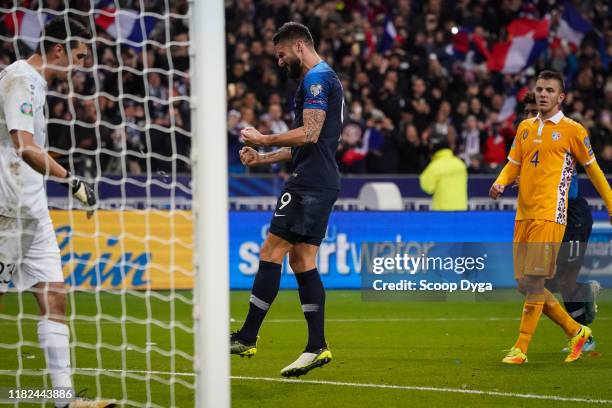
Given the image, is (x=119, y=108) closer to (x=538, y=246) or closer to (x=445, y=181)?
(x=445, y=181)

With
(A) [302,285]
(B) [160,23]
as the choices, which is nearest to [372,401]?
(A) [302,285]

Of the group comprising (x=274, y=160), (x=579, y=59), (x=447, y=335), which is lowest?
(x=447, y=335)

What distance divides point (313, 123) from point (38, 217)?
194 cm

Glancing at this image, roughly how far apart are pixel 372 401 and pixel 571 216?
2.92 m

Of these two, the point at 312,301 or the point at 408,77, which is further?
the point at 408,77

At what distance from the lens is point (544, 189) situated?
7.98 meters

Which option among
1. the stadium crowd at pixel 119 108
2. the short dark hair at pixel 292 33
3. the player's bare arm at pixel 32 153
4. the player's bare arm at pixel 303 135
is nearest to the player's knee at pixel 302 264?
the player's bare arm at pixel 303 135

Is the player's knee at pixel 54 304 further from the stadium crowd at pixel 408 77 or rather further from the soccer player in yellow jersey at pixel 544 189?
the stadium crowd at pixel 408 77

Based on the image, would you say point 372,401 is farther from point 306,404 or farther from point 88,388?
point 88,388

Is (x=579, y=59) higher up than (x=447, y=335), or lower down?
higher up

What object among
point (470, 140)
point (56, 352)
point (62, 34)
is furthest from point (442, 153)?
point (56, 352)

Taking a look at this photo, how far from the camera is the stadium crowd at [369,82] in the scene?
1588 cm

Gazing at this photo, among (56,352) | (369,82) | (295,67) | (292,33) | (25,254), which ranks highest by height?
(369,82)

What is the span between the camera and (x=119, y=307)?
11.8 m
